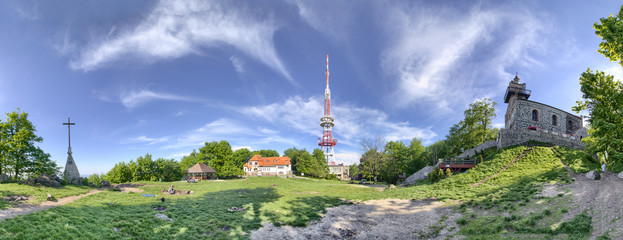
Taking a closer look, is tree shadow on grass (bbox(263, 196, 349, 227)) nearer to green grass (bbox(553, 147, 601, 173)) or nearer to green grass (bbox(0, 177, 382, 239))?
green grass (bbox(0, 177, 382, 239))

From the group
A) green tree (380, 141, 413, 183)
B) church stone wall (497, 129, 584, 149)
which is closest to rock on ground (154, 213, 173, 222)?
church stone wall (497, 129, 584, 149)

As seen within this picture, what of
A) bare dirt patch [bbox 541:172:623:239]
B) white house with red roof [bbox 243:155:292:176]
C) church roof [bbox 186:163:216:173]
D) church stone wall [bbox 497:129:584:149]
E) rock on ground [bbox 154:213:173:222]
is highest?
church stone wall [bbox 497:129:584:149]

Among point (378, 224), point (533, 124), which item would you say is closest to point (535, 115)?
point (533, 124)

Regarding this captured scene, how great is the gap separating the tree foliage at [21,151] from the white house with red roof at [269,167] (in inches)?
2179

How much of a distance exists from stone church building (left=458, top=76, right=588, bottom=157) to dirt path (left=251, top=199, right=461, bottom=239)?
78.3 ft

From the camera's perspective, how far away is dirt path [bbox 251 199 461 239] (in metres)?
15.0

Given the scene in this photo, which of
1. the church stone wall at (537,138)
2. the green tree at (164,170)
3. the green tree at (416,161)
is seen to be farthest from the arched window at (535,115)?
the green tree at (164,170)

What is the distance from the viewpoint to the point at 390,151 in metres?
61.7

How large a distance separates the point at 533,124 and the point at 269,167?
68564 millimetres

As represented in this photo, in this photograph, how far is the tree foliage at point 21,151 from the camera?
25016mm

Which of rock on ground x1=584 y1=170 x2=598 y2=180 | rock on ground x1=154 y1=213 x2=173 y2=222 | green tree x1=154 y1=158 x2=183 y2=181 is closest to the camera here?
rock on ground x1=154 y1=213 x2=173 y2=222

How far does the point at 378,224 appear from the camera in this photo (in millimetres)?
17719

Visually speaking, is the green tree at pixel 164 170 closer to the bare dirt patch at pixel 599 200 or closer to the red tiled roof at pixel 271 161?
the red tiled roof at pixel 271 161

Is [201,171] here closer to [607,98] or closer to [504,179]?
[504,179]
